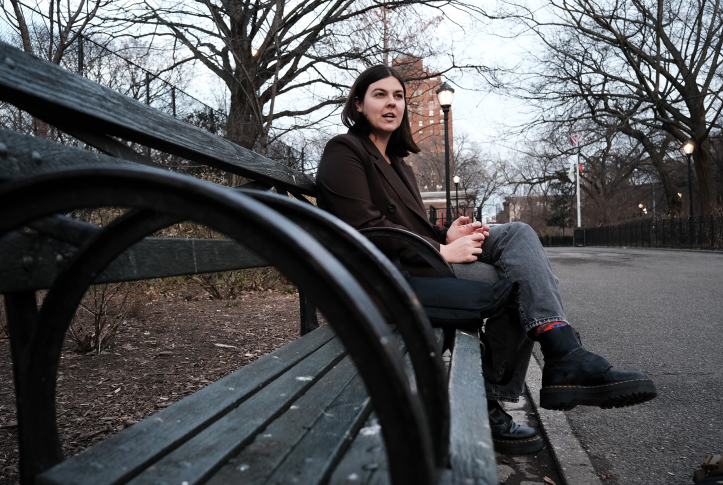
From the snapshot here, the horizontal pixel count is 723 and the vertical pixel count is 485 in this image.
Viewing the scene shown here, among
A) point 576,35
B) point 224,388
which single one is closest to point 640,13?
point 576,35

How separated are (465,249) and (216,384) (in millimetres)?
1256

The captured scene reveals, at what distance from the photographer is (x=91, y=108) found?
3.49 ft

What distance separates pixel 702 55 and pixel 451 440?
23769 mm

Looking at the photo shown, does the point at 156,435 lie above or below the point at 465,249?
below

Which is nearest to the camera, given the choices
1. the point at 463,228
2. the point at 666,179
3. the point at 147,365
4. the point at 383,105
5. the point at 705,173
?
the point at 463,228

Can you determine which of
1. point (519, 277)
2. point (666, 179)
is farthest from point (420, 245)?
point (666, 179)

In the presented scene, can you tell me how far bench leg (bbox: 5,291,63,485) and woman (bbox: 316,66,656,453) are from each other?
1428 millimetres

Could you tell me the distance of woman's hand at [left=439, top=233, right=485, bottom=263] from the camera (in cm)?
219

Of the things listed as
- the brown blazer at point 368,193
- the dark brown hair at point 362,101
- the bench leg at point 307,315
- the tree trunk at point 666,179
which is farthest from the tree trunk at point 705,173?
the bench leg at point 307,315

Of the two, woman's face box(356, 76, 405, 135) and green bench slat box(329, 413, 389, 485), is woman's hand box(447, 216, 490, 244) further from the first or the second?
green bench slat box(329, 413, 389, 485)

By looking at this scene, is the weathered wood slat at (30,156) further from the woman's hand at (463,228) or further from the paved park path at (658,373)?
the paved park path at (658,373)

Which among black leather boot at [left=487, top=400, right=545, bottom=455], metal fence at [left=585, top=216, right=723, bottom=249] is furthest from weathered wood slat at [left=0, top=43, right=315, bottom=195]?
metal fence at [left=585, top=216, right=723, bottom=249]

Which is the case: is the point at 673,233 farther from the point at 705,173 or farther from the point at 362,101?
the point at 362,101

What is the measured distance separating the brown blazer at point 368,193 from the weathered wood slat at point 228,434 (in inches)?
35.1
